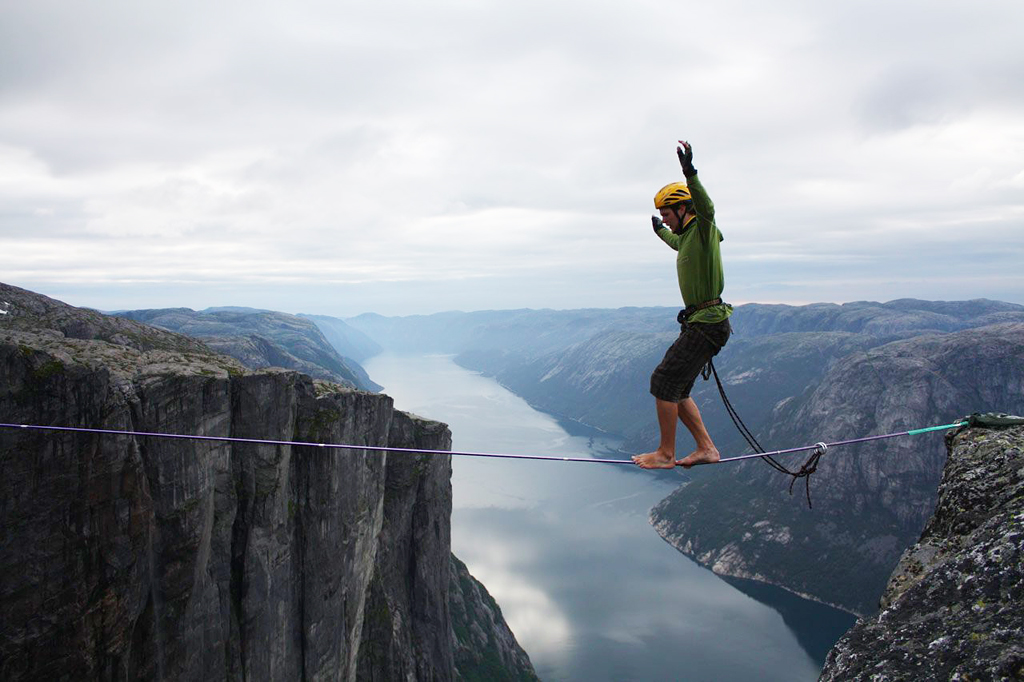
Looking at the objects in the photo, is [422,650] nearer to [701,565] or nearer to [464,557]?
[464,557]

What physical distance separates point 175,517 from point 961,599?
1353 inches

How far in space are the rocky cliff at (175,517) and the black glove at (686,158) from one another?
2854 centimetres

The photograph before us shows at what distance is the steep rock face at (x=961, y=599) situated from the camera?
4.86 metres

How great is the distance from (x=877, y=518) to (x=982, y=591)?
23397 cm

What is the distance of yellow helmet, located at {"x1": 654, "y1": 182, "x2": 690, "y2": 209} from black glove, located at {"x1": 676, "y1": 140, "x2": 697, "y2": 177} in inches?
49.4

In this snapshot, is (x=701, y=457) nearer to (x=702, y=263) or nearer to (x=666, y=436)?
(x=666, y=436)

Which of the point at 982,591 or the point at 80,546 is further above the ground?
the point at 982,591

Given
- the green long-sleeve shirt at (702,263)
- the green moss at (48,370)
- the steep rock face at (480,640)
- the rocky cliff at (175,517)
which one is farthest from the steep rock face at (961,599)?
the steep rock face at (480,640)

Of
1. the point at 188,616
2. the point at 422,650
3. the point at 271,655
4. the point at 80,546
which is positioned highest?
the point at 80,546

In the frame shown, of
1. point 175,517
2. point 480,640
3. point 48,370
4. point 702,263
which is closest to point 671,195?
point 702,263

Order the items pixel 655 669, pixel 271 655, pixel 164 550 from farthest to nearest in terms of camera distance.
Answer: pixel 655 669 → pixel 271 655 → pixel 164 550

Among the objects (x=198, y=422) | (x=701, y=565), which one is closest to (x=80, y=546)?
(x=198, y=422)

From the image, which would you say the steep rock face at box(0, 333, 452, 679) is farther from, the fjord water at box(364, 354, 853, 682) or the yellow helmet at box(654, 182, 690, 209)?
the fjord water at box(364, 354, 853, 682)

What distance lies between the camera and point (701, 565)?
180m
